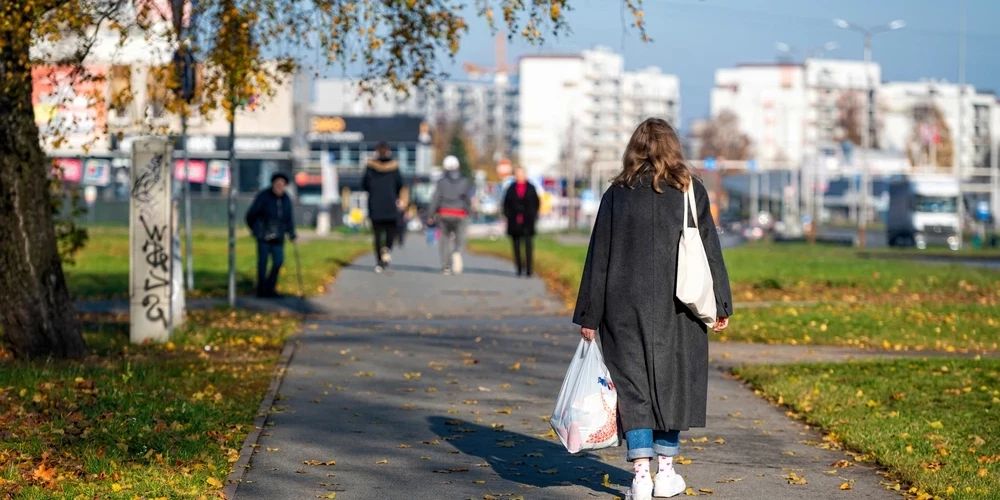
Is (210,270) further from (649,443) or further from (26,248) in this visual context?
(649,443)

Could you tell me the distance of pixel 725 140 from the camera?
137250 mm

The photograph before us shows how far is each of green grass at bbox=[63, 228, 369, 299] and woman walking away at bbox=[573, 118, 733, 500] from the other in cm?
889

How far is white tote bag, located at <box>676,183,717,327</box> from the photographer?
6.34 meters

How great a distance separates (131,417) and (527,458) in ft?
7.89

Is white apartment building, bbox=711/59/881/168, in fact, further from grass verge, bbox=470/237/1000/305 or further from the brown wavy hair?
the brown wavy hair

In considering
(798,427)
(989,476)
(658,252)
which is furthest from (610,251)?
(798,427)

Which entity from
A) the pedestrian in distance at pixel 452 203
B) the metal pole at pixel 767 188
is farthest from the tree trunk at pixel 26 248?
the metal pole at pixel 767 188

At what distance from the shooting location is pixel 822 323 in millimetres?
15414

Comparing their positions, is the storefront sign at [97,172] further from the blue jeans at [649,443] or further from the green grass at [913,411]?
the blue jeans at [649,443]

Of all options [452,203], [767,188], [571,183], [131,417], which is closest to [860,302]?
[452,203]

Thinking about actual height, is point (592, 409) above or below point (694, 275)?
below

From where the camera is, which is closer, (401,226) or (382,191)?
(382,191)

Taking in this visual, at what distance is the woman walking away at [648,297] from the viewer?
6.41 meters

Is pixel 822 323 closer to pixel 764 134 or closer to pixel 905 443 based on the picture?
pixel 905 443
